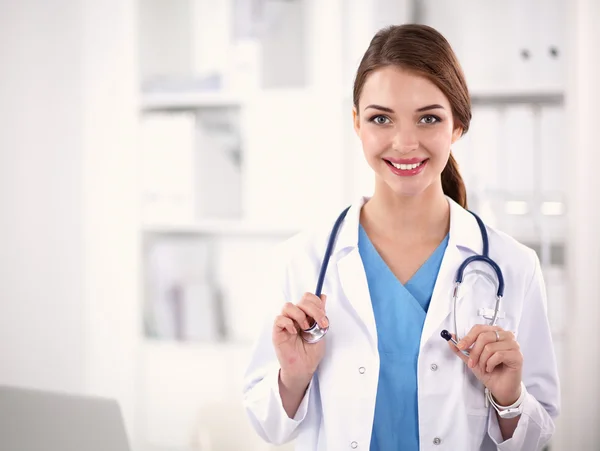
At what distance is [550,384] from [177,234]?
1704 mm

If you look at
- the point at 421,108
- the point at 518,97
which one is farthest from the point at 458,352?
the point at 518,97

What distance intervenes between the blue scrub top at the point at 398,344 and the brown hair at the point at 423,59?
243 millimetres

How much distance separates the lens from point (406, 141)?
988 millimetres

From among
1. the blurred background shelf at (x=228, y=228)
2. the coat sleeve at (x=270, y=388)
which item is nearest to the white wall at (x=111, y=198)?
the blurred background shelf at (x=228, y=228)

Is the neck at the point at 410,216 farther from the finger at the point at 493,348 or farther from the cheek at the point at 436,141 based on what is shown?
the finger at the point at 493,348

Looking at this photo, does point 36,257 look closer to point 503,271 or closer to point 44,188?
point 44,188

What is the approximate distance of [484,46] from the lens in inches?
84.2

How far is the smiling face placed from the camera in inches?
39.0

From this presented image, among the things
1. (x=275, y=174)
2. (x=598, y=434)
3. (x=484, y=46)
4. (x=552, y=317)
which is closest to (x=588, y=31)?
(x=484, y=46)

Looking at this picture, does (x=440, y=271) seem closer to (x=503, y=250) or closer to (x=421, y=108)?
(x=503, y=250)

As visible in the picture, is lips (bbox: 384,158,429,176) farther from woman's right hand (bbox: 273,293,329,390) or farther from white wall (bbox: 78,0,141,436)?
white wall (bbox: 78,0,141,436)

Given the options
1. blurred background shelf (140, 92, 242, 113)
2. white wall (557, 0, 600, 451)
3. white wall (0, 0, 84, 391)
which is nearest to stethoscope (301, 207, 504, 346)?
white wall (557, 0, 600, 451)

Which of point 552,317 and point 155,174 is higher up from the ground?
point 155,174

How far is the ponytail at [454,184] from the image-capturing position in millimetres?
1212
